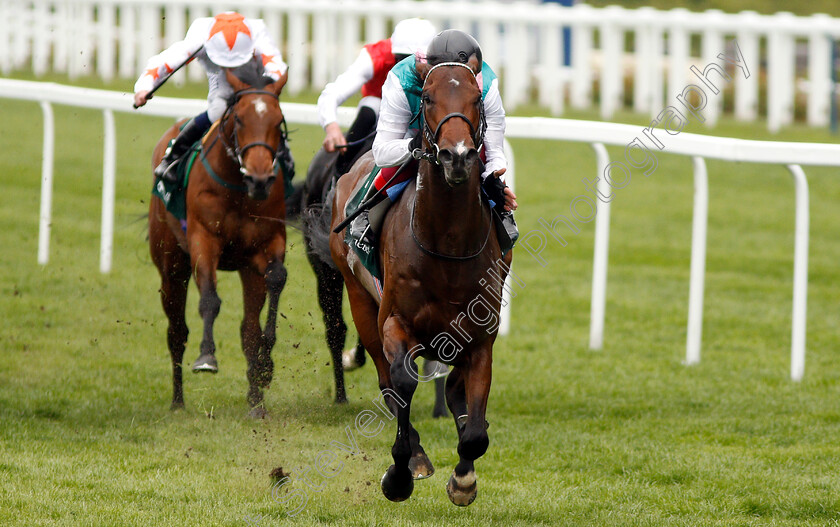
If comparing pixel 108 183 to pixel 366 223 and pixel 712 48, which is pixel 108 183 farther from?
pixel 712 48

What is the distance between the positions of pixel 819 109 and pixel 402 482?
12.1m

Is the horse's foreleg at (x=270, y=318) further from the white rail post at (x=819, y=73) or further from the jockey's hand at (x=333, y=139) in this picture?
the white rail post at (x=819, y=73)

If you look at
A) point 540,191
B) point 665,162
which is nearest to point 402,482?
point 540,191

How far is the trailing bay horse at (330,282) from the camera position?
563 centimetres

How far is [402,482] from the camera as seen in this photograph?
392 cm

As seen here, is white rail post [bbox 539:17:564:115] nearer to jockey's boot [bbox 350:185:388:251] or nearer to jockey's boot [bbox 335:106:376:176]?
jockey's boot [bbox 335:106:376:176]

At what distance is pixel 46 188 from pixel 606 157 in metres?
3.82

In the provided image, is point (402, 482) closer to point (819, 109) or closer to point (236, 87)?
point (236, 87)

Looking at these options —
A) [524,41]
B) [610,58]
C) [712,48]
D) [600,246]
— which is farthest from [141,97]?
[712,48]

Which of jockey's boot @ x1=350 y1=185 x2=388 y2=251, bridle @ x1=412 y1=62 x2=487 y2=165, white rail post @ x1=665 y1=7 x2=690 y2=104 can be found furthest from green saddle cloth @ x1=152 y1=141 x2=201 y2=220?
white rail post @ x1=665 y1=7 x2=690 y2=104

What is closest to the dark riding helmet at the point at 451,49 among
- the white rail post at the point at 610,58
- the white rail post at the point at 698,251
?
the white rail post at the point at 698,251

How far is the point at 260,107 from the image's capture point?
17.3 ft

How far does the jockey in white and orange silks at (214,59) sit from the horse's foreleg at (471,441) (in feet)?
7.17

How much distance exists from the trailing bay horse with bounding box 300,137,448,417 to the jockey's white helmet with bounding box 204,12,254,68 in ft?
2.33
